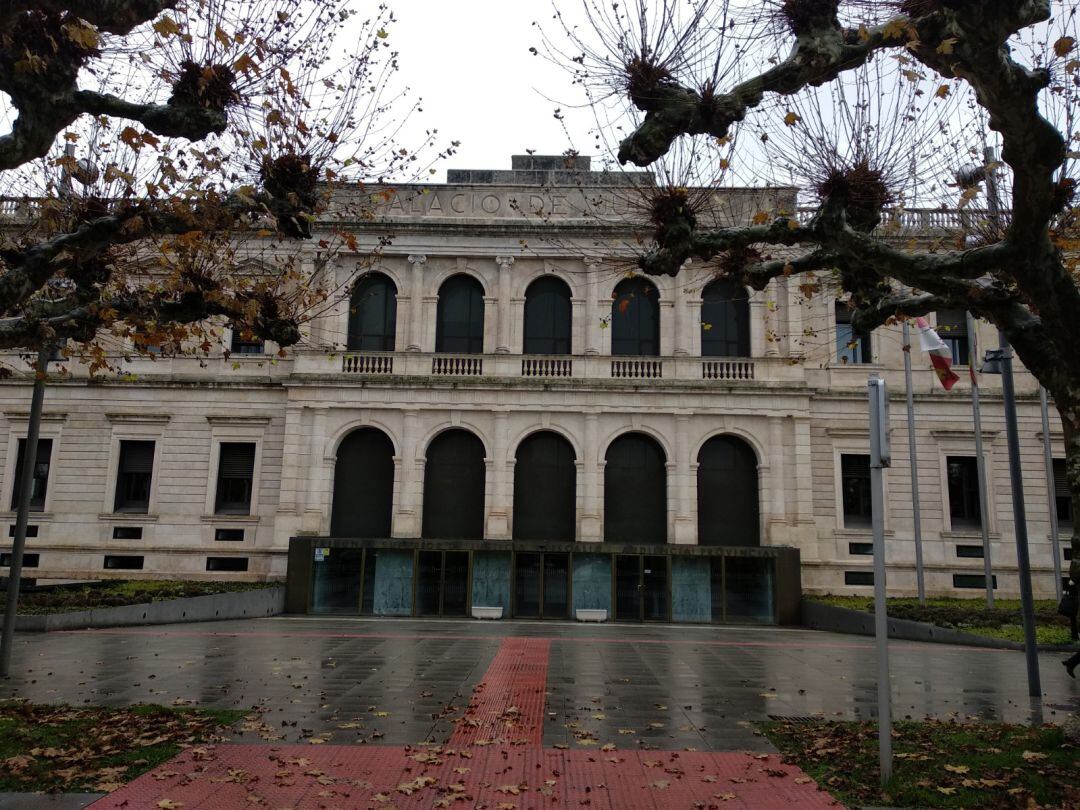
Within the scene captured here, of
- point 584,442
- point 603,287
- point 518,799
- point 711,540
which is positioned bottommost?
point 518,799

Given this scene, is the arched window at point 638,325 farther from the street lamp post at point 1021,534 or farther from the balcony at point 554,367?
the street lamp post at point 1021,534

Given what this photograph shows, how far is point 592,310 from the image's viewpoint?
31438 millimetres

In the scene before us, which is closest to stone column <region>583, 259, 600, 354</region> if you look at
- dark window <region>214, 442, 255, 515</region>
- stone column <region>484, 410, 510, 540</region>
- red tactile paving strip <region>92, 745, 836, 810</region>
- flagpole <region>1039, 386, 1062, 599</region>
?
stone column <region>484, 410, 510, 540</region>

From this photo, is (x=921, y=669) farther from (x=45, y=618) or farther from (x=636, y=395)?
(x=45, y=618)

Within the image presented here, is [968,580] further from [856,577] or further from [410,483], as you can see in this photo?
[410,483]

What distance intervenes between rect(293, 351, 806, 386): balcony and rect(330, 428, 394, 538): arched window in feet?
8.38

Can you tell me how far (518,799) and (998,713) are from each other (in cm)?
767

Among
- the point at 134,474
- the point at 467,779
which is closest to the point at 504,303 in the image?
the point at 134,474

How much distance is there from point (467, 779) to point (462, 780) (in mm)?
71

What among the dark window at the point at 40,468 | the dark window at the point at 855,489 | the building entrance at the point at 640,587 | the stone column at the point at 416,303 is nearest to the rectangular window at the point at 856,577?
the dark window at the point at 855,489

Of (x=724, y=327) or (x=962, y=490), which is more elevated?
(x=724, y=327)

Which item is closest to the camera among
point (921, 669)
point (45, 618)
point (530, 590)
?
point (921, 669)

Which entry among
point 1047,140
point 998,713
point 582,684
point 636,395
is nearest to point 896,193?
point 1047,140

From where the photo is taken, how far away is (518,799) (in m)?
7.57
